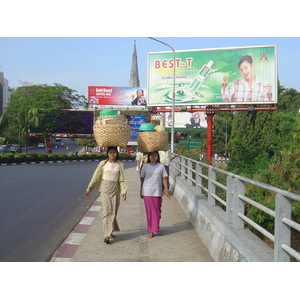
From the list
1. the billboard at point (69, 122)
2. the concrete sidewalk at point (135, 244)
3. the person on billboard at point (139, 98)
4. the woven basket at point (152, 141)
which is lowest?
the concrete sidewalk at point (135, 244)

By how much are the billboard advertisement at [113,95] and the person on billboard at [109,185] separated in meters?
46.1

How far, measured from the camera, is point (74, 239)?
6.72m

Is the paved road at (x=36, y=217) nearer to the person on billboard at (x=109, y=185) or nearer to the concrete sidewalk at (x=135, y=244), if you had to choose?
the concrete sidewalk at (x=135, y=244)

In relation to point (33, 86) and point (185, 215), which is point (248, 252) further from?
point (33, 86)

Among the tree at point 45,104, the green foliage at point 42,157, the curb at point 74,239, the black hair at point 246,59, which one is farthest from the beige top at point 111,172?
the tree at point 45,104

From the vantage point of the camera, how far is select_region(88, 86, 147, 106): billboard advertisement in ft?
171

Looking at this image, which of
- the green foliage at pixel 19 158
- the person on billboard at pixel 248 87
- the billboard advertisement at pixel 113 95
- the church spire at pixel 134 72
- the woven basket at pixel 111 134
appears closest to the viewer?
the woven basket at pixel 111 134

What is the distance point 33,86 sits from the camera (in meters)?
52.5

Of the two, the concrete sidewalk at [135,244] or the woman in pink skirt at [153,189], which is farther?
the woman in pink skirt at [153,189]

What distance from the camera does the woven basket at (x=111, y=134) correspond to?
5992 millimetres

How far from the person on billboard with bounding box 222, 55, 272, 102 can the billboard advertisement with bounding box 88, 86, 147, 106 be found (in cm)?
2595

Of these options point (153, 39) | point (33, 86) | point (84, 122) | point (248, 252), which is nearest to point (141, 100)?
point (84, 122)

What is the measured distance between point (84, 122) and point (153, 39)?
28099 mm

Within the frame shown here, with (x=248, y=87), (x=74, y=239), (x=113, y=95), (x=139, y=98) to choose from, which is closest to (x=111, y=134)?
(x=74, y=239)
